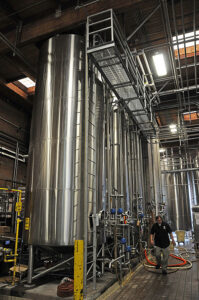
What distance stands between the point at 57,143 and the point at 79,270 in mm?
3109

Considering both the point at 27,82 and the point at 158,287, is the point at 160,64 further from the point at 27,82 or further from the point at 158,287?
the point at 158,287

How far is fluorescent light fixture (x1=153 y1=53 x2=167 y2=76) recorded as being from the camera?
361 inches

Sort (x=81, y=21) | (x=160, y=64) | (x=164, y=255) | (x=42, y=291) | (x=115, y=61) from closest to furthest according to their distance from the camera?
(x=42, y=291), (x=115, y=61), (x=164, y=255), (x=81, y=21), (x=160, y=64)

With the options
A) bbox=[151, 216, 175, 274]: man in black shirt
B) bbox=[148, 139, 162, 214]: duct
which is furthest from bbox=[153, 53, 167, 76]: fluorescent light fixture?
bbox=[151, 216, 175, 274]: man in black shirt

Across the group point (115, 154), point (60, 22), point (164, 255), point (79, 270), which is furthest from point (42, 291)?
point (60, 22)

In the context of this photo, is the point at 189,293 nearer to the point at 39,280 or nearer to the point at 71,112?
the point at 39,280

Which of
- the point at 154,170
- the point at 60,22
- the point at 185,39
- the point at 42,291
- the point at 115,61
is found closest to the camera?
the point at 42,291

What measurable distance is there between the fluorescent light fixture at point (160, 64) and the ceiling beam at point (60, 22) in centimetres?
279

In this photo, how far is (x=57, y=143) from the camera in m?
6.31

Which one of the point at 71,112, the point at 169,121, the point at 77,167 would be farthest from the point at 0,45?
the point at 169,121

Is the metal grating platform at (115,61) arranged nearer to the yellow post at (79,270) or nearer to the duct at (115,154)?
the duct at (115,154)

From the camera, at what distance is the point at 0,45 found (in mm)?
8281

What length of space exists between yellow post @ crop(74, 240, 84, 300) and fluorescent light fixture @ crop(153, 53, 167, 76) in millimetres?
7428

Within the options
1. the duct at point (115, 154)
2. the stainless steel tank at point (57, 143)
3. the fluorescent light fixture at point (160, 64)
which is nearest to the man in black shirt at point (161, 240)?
the duct at point (115, 154)
